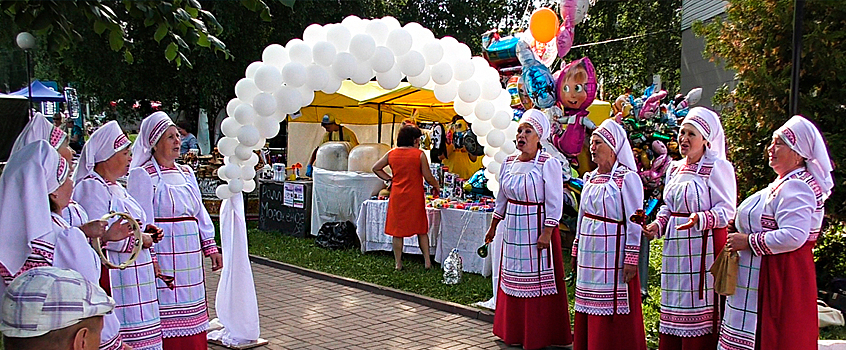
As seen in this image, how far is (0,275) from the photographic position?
3.02 meters

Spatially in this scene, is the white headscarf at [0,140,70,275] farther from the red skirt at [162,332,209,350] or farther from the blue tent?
the blue tent

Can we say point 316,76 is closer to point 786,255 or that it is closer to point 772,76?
point 786,255

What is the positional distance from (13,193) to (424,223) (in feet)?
20.2

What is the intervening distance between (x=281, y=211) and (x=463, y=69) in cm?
603

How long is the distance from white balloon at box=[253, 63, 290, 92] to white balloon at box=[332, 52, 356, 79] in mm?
491

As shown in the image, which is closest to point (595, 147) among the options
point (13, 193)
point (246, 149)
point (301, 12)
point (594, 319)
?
point (594, 319)

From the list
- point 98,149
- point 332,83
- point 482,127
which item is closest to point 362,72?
point 332,83

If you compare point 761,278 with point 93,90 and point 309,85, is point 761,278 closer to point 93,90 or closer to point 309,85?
point 309,85

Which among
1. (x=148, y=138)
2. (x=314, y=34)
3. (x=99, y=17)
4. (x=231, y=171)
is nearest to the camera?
(x=99, y=17)

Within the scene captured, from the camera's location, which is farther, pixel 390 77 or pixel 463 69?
pixel 463 69

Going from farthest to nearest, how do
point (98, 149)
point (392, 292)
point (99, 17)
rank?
point (392, 292) < point (98, 149) < point (99, 17)

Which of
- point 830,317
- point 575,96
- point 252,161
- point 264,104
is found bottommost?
point 830,317

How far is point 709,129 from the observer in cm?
467

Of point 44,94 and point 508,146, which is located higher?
point 44,94
